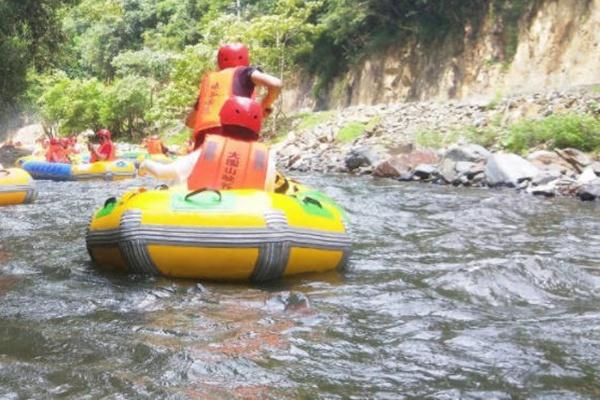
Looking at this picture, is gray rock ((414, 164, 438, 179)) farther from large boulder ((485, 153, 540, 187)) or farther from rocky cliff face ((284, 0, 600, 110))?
rocky cliff face ((284, 0, 600, 110))

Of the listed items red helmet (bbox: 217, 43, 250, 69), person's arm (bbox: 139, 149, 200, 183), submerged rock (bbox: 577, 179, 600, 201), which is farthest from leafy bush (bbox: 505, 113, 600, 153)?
person's arm (bbox: 139, 149, 200, 183)

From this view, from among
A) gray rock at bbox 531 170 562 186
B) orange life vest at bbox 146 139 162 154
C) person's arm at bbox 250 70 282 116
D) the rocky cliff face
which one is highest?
the rocky cliff face

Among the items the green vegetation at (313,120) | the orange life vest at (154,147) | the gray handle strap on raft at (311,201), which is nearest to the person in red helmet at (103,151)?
the orange life vest at (154,147)

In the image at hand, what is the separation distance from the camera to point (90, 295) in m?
3.94

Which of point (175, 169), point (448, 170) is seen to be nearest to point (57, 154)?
point (448, 170)

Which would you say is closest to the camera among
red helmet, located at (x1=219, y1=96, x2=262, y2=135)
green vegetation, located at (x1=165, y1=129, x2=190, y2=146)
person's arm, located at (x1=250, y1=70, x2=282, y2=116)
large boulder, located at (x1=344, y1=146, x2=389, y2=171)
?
red helmet, located at (x1=219, y1=96, x2=262, y2=135)

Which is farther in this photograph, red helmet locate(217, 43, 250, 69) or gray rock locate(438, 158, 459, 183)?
gray rock locate(438, 158, 459, 183)

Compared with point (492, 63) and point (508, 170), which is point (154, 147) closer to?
point (508, 170)

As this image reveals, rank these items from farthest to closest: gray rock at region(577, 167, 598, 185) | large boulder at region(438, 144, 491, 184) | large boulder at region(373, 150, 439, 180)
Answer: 1. large boulder at region(373, 150, 439, 180)
2. large boulder at region(438, 144, 491, 184)
3. gray rock at region(577, 167, 598, 185)

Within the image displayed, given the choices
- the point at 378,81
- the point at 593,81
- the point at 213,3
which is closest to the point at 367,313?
the point at 593,81

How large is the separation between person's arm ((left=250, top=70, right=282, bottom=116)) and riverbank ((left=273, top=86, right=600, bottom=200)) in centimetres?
530

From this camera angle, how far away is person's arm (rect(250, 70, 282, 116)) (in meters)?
4.99

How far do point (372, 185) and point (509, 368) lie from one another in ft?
27.4

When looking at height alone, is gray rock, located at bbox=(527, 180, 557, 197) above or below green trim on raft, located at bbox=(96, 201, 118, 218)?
above
